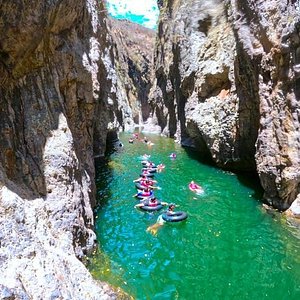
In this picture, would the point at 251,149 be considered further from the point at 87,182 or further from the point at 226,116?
the point at 87,182

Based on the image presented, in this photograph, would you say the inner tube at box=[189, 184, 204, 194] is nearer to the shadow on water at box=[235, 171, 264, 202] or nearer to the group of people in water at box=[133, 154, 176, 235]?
the group of people in water at box=[133, 154, 176, 235]

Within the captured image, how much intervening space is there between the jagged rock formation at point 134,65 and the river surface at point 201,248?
229 feet

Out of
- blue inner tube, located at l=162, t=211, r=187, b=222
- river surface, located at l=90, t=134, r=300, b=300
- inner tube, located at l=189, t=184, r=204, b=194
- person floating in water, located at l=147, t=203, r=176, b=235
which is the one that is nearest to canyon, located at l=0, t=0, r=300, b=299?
river surface, located at l=90, t=134, r=300, b=300

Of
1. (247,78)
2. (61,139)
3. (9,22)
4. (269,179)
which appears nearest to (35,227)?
(61,139)

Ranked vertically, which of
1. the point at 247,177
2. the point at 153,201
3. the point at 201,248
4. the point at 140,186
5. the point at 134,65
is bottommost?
the point at 201,248

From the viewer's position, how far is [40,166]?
12.2 m

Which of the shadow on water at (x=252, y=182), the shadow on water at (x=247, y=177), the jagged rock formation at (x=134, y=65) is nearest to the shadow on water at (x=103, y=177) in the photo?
the shadow on water at (x=247, y=177)

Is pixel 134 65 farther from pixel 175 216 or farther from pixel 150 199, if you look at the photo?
pixel 175 216

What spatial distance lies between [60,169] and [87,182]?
13.7 feet

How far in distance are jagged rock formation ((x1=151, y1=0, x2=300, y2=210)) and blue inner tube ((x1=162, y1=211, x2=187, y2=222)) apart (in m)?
5.42

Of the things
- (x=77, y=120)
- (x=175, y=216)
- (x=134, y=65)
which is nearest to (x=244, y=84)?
(x=175, y=216)

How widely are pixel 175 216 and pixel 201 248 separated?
10.4 ft

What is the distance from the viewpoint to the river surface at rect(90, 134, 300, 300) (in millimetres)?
12344

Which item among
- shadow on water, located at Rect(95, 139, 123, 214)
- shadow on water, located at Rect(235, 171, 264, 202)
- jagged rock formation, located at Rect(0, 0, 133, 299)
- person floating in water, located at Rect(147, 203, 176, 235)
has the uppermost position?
jagged rock formation, located at Rect(0, 0, 133, 299)
